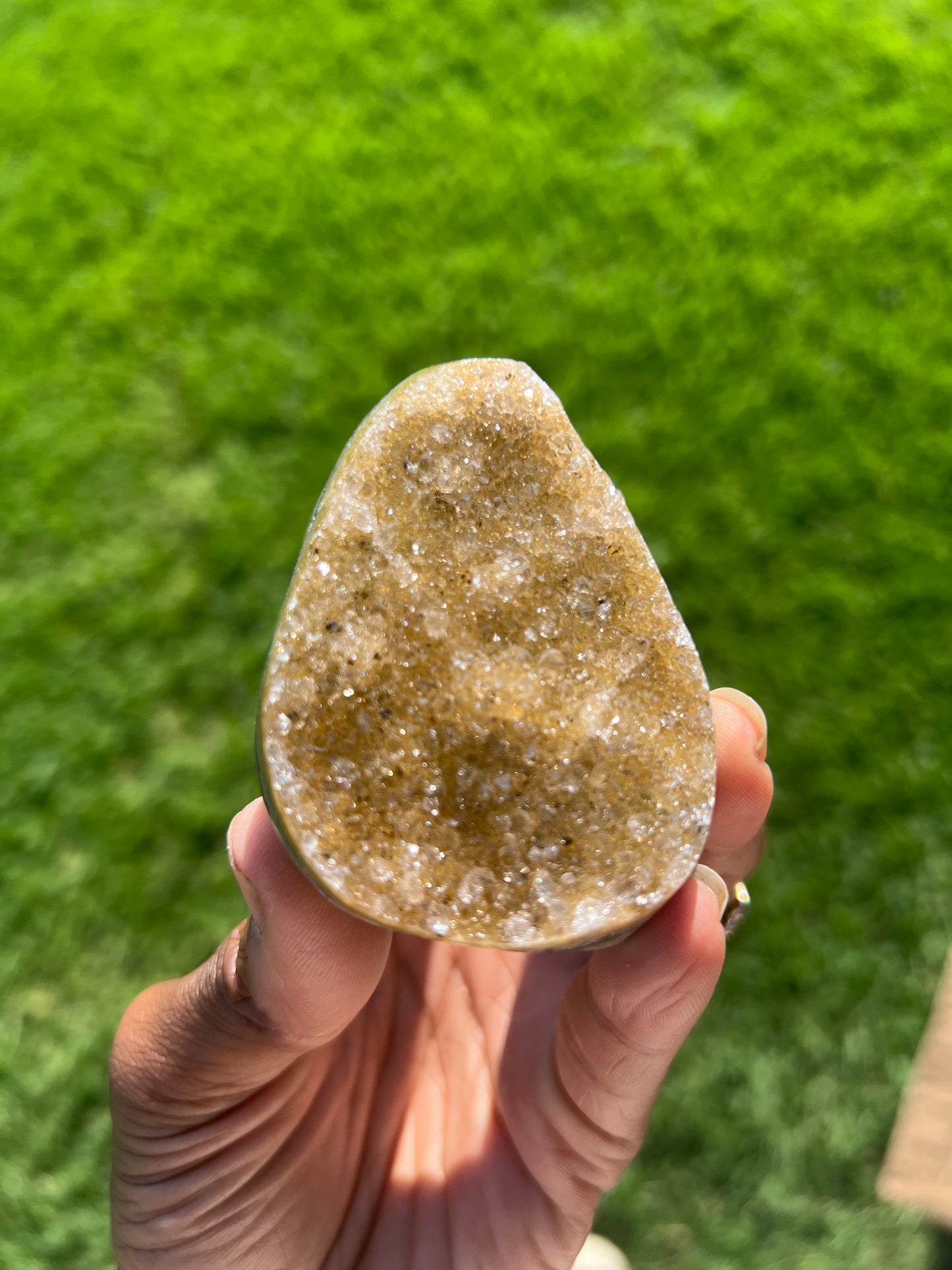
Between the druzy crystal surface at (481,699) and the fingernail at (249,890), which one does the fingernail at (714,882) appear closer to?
the druzy crystal surface at (481,699)

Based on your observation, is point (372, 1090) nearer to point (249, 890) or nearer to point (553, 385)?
point (249, 890)

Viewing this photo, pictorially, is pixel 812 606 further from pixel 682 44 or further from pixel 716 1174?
pixel 682 44

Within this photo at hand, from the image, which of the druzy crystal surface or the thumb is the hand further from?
the druzy crystal surface

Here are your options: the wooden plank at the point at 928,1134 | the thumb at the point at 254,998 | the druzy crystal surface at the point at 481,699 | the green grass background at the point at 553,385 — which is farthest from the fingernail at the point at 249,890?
the wooden plank at the point at 928,1134

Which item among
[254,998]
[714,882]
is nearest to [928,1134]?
[714,882]

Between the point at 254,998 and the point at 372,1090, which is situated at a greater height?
the point at 254,998
